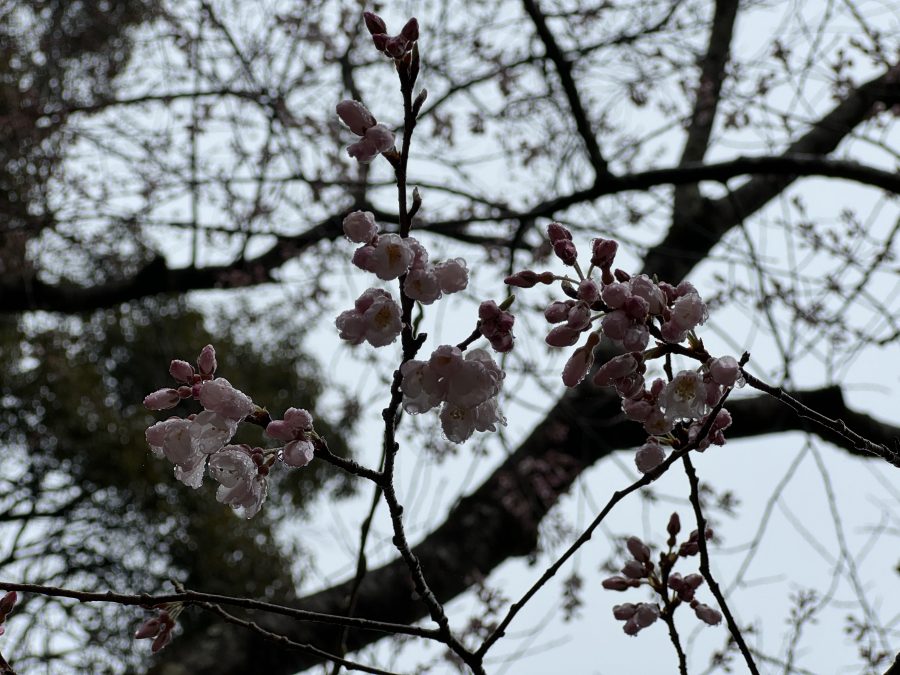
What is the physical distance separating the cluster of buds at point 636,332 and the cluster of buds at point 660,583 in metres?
0.21

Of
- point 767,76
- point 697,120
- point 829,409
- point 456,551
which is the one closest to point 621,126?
point 697,120

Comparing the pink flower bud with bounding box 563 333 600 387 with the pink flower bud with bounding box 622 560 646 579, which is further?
the pink flower bud with bounding box 622 560 646 579

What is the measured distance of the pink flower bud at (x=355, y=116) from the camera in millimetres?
660

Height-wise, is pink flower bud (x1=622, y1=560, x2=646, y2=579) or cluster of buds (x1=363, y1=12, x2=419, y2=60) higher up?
cluster of buds (x1=363, y1=12, x2=419, y2=60)

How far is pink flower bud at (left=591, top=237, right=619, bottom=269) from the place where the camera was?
2.13ft

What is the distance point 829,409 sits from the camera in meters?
2.89

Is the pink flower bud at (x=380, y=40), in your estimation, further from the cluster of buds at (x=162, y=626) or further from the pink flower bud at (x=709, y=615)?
the pink flower bud at (x=709, y=615)

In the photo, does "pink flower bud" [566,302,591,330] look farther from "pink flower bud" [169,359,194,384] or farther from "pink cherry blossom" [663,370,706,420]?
"pink flower bud" [169,359,194,384]

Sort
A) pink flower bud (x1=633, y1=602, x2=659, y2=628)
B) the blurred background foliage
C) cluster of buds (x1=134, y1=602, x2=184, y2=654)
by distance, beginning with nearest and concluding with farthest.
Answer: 1. cluster of buds (x1=134, y1=602, x2=184, y2=654)
2. pink flower bud (x1=633, y1=602, x2=659, y2=628)
3. the blurred background foliage

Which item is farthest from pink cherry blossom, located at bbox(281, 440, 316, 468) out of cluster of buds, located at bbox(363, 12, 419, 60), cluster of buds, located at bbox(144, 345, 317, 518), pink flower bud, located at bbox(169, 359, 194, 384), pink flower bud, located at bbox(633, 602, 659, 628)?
pink flower bud, located at bbox(633, 602, 659, 628)

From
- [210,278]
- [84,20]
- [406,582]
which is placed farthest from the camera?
[84,20]

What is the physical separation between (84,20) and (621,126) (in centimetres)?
345

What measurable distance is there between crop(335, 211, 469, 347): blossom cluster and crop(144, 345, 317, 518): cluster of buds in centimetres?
9

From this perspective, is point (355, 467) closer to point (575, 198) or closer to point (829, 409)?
point (575, 198)
